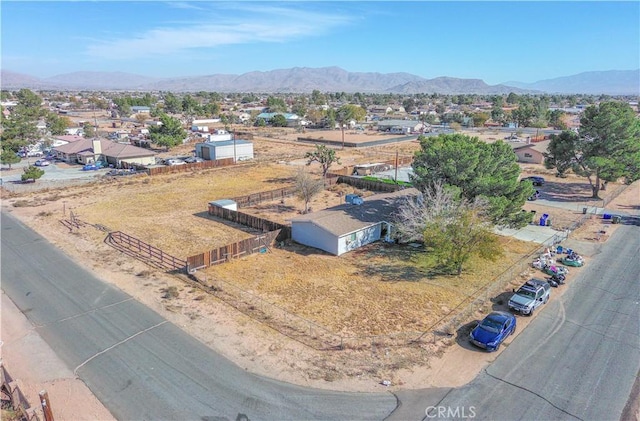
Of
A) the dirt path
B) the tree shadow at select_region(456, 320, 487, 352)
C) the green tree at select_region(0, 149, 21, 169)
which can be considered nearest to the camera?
the dirt path

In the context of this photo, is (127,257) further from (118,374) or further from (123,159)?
(123,159)

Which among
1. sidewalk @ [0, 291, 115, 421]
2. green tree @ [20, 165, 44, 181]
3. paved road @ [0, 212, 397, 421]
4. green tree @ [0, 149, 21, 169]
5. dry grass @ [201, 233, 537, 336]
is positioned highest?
green tree @ [0, 149, 21, 169]

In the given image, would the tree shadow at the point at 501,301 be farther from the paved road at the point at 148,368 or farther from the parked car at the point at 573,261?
Answer: the paved road at the point at 148,368

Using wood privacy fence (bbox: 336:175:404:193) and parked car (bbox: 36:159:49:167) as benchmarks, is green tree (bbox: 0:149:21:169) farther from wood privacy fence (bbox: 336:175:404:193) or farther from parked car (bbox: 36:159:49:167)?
wood privacy fence (bbox: 336:175:404:193)

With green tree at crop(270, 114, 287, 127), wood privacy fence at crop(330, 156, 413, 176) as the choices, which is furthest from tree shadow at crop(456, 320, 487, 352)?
green tree at crop(270, 114, 287, 127)

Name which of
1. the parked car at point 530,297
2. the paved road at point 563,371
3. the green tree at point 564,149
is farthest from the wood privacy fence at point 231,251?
the green tree at point 564,149

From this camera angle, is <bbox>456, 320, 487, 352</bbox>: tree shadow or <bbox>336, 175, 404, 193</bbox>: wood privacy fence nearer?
<bbox>456, 320, 487, 352</bbox>: tree shadow

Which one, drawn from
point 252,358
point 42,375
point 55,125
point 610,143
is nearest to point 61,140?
point 55,125

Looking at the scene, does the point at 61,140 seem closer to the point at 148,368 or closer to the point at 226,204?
the point at 226,204
